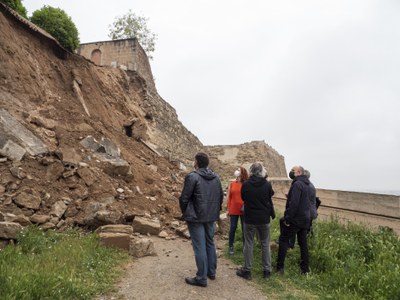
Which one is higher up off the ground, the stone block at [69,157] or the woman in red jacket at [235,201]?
the stone block at [69,157]

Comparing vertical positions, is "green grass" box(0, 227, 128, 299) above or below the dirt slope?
below

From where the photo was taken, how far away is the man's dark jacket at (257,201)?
4.19 m

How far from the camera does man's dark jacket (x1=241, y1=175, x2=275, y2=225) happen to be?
4.19 m

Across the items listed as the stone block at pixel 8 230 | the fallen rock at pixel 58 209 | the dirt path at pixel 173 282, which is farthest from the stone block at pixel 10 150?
the dirt path at pixel 173 282

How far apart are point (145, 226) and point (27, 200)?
2.24 metres

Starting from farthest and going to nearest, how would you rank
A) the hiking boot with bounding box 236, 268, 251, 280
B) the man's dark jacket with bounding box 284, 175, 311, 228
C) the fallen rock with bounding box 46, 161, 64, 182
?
the fallen rock with bounding box 46, 161, 64, 182
the man's dark jacket with bounding box 284, 175, 311, 228
the hiking boot with bounding box 236, 268, 251, 280

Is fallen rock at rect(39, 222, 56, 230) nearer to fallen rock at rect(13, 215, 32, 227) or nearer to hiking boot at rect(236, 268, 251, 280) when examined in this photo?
fallen rock at rect(13, 215, 32, 227)

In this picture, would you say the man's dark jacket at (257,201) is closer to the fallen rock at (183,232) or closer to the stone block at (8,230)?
the fallen rock at (183,232)

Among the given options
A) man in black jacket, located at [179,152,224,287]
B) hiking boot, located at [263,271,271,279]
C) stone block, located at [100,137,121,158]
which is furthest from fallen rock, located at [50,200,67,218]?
hiking boot, located at [263,271,271,279]

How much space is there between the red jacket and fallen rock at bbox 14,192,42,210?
364cm

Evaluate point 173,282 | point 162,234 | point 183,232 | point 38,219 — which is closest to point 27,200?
point 38,219

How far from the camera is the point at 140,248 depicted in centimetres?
475

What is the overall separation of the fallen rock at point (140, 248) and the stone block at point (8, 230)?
67.7 inches

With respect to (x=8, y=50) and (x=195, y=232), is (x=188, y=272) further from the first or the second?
(x=8, y=50)
